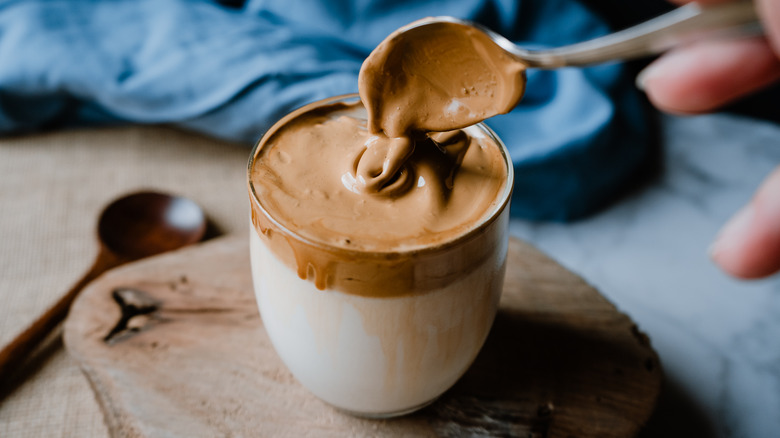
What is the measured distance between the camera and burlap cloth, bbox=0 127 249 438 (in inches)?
33.2

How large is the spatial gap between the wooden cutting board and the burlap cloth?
122 millimetres

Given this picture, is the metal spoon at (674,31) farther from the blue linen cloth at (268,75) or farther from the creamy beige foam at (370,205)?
the blue linen cloth at (268,75)

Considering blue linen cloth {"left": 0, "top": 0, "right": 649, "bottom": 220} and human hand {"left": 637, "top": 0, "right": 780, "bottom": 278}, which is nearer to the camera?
human hand {"left": 637, "top": 0, "right": 780, "bottom": 278}

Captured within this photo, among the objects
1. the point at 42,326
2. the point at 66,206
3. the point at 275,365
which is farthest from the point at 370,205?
the point at 66,206

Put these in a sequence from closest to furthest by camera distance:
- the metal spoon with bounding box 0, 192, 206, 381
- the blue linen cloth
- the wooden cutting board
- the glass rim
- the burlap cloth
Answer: the glass rim
the wooden cutting board
the burlap cloth
the metal spoon with bounding box 0, 192, 206, 381
the blue linen cloth

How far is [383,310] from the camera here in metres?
0.58

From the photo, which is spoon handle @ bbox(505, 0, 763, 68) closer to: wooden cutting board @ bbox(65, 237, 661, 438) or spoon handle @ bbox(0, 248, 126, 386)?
wooden cutting board @ bbox(65, 237, 661, 438)

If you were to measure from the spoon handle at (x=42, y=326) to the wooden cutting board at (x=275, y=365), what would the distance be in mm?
113

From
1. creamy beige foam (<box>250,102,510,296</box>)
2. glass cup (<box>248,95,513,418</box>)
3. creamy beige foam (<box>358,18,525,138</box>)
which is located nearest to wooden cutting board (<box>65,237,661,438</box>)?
glass cup (<box>248,95,513,418</box>)

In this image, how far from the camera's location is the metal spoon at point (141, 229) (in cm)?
100

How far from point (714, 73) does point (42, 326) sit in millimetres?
862

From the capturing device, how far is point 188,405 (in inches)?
28.1

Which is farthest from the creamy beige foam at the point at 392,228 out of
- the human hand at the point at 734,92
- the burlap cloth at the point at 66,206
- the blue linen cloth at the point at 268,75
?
the blue linen cloth at the point at 268,75

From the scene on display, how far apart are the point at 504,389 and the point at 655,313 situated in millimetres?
461
